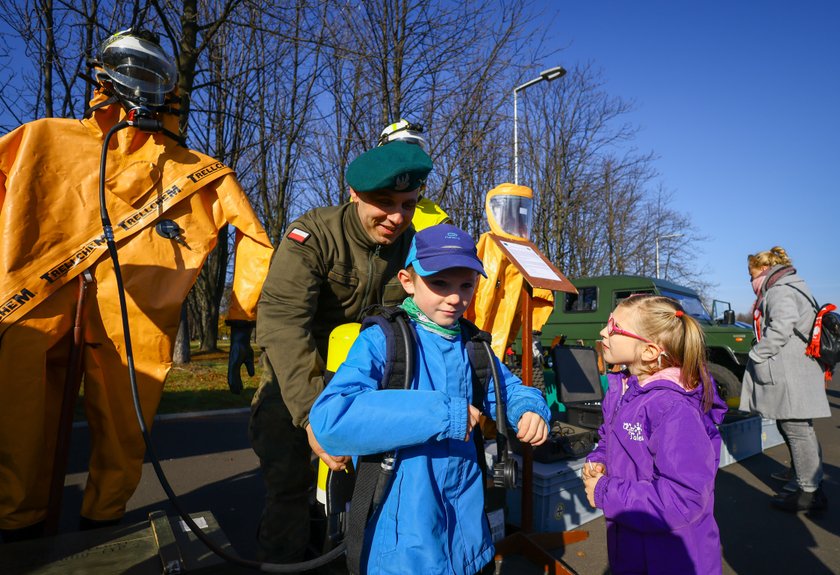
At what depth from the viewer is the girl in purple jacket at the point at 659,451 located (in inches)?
65.0

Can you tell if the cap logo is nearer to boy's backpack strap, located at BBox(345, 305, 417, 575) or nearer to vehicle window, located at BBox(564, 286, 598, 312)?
boy's backpack strap, located at BBox(345, 305, 417, 575)

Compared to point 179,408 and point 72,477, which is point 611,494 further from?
point 179,408

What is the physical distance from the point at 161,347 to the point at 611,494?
2231 mm

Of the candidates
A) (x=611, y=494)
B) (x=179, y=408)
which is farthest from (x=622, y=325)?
(x=179, y=408)

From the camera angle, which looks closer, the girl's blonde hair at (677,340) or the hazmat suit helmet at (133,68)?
the girl's blonde hair at (677,340)

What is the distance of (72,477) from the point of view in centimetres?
431

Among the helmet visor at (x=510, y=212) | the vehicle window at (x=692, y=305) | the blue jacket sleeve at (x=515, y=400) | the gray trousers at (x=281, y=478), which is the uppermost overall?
the helmet visor at (x=510, y=212)

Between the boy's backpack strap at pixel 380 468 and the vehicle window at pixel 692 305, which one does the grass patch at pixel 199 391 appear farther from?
the vehicle window at pixel 692 305

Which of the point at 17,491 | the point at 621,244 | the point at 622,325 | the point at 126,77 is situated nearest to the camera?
Answer: the point at 622,325

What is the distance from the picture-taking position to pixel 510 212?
4340 millimetres

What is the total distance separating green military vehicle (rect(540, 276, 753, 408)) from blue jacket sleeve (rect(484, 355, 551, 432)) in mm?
6311

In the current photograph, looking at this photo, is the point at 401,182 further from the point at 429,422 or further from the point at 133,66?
the point at 133,66

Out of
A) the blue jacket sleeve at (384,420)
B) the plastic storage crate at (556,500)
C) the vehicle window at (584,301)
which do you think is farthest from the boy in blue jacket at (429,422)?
the vehicle window at (584,301)

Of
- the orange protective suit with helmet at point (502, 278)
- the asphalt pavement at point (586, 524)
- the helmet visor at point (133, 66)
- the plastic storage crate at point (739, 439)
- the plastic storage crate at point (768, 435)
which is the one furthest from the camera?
the plastic storage crate at point (768, 435)
